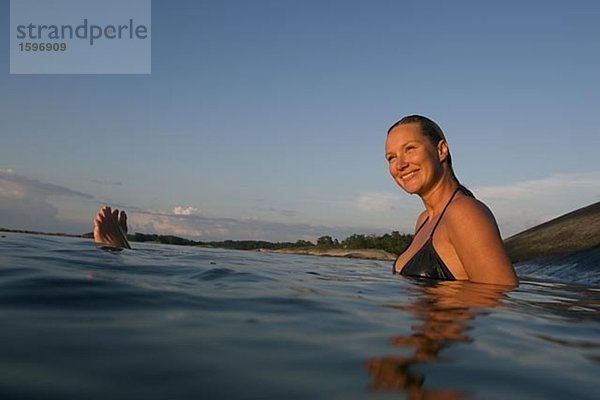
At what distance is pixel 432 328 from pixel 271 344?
35.1 inches


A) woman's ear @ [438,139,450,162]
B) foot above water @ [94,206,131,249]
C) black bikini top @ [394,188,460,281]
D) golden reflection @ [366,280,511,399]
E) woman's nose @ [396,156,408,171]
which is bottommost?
golden reflection @ [366,280,511,399]

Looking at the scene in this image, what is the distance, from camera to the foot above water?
8391mm

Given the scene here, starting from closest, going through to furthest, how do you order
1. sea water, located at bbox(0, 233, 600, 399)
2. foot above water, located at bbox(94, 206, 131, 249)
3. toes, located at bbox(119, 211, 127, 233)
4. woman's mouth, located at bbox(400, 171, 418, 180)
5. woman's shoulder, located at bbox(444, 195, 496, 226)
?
1. sea water, located at bbox(0, 233, 600, 399)
2. woman's shoulder, located at bbox(444, 195, 496, 226)
3. woman's mouth, located at bbox(400, 171, 418, 180)
4. foot above water, located at bbox(94, 206, 131, 249)
5. toes, located at bbox(119, 211, 127, 233)

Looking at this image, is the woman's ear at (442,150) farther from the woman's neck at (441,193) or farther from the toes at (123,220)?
the toes at (123,220)

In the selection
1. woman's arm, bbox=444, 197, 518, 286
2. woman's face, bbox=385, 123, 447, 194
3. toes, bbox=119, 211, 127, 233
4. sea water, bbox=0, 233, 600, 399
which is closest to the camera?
sea water, bbox=0, 233, 600, 399

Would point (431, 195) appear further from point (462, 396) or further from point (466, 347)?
point (462, 396)

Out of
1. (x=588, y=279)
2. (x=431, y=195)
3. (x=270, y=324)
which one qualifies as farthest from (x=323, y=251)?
(x=270, y=324)

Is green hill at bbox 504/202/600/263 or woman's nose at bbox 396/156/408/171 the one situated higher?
woman's nose at bbox 396/156/408/171

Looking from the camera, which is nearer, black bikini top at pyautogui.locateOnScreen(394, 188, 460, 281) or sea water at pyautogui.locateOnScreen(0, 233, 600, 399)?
sea water at pyautogui.locateOnScreen(0, 233, 600, 399)

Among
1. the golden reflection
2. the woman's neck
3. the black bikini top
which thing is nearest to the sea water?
the golden reflection

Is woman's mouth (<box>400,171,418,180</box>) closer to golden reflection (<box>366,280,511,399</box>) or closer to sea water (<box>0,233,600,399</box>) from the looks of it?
golden reflection (<box>366,280,511,399</box>)

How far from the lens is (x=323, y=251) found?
33.8m

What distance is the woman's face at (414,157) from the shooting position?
520 cm

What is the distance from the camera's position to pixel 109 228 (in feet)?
27.8
